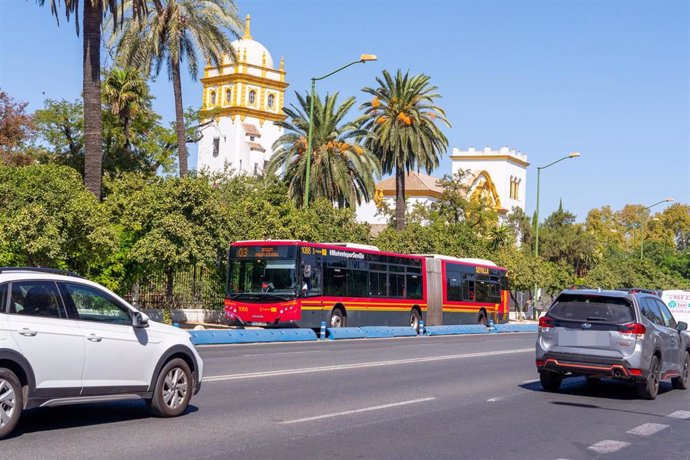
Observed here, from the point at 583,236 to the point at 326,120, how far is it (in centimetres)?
5651

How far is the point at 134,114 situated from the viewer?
180ft

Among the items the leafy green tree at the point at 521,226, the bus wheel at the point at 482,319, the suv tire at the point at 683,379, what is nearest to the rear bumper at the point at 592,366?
the suv tire at the point at 683,379

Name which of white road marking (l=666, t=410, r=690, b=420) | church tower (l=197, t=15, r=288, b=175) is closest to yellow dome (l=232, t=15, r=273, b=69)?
church tower (l=197, t=15, r=288, b=175)

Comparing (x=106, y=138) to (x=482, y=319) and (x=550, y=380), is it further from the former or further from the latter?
(x=550, y=380)

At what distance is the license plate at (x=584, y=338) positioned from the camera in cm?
1519

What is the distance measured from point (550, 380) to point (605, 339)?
1720mm

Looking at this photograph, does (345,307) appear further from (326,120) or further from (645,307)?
(326,120)

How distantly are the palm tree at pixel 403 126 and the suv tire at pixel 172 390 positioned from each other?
43648 mm

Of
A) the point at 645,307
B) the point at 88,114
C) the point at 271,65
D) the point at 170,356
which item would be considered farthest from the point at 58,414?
the point at 271,65

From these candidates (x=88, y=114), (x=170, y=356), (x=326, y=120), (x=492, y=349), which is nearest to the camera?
(x=170, y=356)

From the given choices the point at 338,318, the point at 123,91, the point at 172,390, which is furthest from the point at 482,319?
the point at 172,390

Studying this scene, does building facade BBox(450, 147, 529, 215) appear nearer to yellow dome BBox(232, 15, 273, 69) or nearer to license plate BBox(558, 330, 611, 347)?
yellow dome BBox(232, 15, 273, 69)

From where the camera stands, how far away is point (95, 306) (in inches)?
405

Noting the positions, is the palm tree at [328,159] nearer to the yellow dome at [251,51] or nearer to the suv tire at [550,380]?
the suv tire at [550,380]
